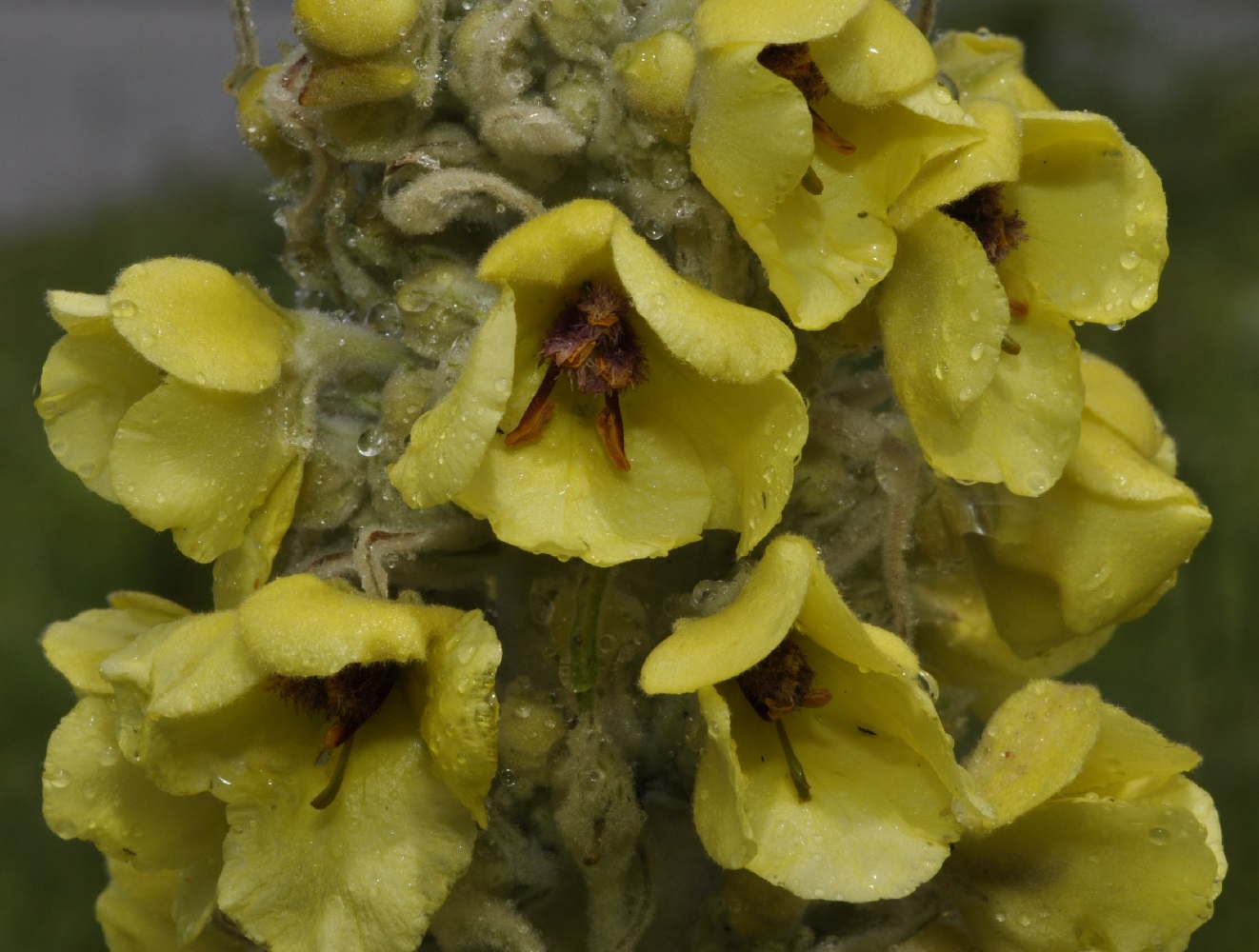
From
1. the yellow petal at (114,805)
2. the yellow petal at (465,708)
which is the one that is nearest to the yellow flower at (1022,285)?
the yellow petal at (465,708)

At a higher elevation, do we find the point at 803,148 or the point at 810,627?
the point at 803,148

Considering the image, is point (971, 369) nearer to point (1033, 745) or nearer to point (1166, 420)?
point (1033, 745)

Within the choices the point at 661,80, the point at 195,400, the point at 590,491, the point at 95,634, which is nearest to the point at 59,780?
the point at 95,634

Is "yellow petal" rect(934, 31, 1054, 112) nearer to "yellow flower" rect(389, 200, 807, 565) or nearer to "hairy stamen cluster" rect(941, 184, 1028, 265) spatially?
"hairy stamen cluster" rect(941, 184, 1028, 265)

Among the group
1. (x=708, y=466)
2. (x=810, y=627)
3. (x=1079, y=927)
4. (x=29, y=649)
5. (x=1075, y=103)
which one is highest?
(x=708, y=466)

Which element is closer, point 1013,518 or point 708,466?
point 708,466

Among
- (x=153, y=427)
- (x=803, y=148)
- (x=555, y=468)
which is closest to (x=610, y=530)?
(x=555, y=468)

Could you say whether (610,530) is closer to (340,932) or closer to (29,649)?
(340,932)

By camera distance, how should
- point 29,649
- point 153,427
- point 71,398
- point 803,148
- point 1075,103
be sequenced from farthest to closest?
point 1075,103 → point 29,649 → point 71,398 → point 153,427 → point 803,148

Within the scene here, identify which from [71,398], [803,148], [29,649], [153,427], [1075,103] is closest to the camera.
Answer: [803,148]
